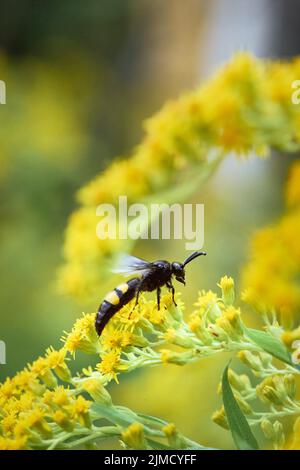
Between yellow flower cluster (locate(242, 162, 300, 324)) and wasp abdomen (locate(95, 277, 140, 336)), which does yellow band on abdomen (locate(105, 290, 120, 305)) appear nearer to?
wasp abdomen (locate(95, 277, 140, 336))

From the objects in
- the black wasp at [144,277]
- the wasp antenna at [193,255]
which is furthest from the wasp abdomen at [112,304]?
the wasp antenna at [193,255]

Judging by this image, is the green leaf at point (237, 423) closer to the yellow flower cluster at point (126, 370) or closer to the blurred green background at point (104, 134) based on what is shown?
the yellow flower cluster at point (126, 370)

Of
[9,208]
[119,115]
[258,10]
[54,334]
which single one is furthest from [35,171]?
[258,10]

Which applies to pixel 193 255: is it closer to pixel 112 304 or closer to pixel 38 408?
pixel 112 304

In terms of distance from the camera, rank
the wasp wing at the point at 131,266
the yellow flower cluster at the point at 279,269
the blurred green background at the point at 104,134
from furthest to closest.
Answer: the blurred green background at the point at 104,134, the wasp wing at the point at 131,266, the yellow flower cluster at the point at 279,269

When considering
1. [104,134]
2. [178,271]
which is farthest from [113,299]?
[104,134]

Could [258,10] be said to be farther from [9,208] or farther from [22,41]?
[9,208]
